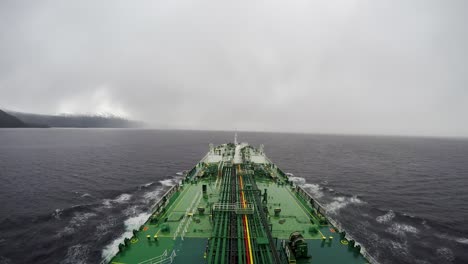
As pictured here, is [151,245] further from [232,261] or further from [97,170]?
[97,170]

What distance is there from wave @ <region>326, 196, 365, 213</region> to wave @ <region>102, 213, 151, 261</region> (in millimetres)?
43314

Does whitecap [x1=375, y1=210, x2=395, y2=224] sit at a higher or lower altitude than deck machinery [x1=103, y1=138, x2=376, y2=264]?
lower

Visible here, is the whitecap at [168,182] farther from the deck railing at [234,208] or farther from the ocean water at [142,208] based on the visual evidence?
the deck railing at [234,208]

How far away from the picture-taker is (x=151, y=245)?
78.5ft

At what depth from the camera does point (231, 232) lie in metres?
25.7

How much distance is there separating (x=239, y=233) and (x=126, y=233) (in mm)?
24100

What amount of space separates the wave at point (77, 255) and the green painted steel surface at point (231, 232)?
12.2 metres

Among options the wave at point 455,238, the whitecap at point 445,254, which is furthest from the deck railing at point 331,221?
the wave at point 455,238

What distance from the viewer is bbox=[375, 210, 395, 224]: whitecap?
144 ft

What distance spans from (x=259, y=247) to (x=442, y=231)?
43.8 metres

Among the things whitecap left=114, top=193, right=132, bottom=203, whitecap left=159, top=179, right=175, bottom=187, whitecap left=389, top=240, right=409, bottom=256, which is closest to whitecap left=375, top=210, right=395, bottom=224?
whitecap left=389, top=240, right=409, bottom=256

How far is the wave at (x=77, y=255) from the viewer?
2969 cm

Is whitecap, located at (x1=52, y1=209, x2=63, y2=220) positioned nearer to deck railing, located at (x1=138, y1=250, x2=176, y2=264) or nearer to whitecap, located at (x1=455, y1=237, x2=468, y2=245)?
deck railing, located at (x1=138, y1=250, x2=176, y2=264)

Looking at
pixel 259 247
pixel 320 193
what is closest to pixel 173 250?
pixel 259 247
